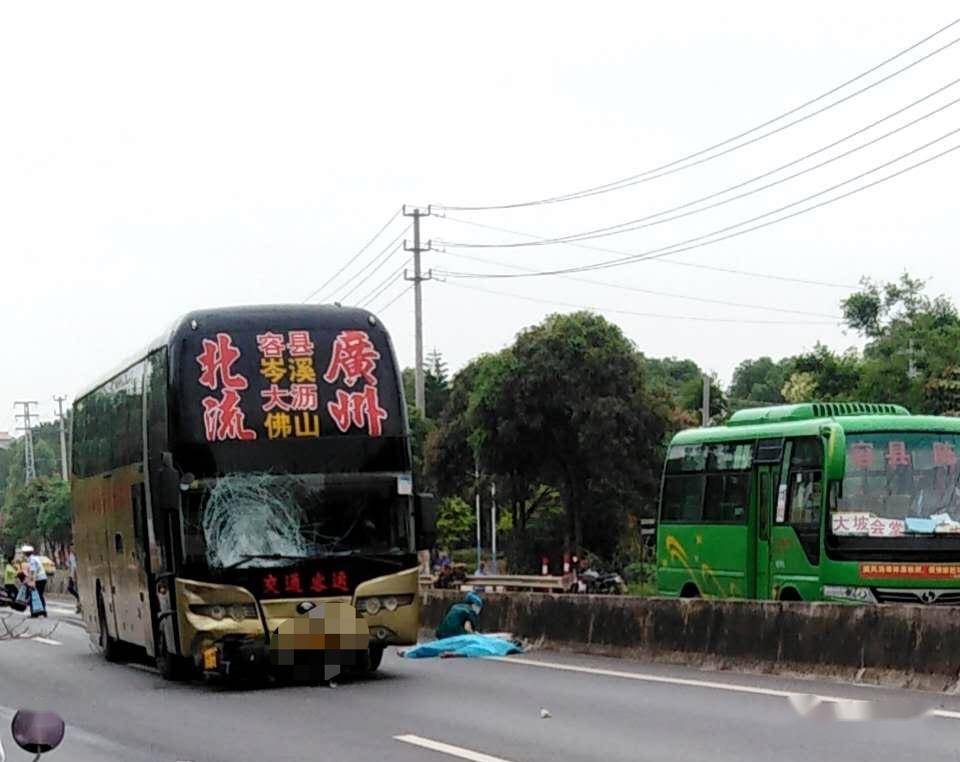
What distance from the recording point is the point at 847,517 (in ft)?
64.3

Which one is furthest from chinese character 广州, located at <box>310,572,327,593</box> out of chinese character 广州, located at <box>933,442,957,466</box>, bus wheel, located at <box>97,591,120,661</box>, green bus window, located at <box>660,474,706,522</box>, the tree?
→ the tree

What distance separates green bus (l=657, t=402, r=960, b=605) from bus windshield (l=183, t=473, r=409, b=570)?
5.72m

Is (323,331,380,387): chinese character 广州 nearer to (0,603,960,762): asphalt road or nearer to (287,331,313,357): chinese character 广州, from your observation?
(287,331,313,357): chinese character 广州

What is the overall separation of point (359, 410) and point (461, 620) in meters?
5.49

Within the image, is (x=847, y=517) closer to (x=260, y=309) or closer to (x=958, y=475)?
(x=958, y=475)

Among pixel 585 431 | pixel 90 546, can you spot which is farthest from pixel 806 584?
pixel 585 431

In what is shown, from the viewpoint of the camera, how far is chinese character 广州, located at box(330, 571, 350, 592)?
16.2m

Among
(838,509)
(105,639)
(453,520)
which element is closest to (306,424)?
(838,509)

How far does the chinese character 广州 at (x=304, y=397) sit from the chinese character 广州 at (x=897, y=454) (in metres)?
7.25

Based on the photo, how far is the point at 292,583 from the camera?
631 inches

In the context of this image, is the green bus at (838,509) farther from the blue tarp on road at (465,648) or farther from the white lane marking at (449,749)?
the white lane marking at (449,749)

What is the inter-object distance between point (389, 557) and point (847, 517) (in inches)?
235

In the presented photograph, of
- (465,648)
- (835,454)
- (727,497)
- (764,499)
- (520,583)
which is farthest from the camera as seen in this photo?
(520,583)

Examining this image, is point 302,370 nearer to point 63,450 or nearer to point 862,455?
point 862,455
